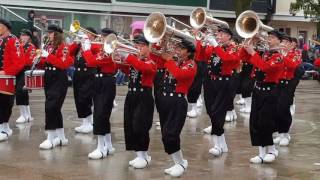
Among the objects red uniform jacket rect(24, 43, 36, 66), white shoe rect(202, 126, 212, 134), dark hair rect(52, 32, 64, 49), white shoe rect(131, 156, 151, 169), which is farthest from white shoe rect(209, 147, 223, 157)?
red uniform jacket rect(24, 43, 36, 66)

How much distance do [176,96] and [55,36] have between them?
2.68 metres

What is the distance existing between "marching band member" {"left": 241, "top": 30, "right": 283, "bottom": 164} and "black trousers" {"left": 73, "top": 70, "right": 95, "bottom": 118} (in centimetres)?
334

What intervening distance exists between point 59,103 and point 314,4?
23.4m

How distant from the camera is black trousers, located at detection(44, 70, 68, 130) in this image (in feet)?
32.7

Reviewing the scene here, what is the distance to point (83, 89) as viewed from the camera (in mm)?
11500

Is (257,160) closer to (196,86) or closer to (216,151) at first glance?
(216,151)

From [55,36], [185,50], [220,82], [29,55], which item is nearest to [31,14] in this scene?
[29,55]

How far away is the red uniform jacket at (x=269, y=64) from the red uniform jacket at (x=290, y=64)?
62 centimetres

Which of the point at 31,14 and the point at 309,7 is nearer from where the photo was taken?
the point at 31,14

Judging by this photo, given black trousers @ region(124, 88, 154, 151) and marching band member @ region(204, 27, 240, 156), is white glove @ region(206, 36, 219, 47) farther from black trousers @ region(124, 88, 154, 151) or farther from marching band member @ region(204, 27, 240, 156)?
black trousers @ region(124, 88, 154, 151)

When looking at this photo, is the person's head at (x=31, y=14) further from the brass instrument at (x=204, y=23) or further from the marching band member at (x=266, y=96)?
the marching band member at (x=266, y=96)

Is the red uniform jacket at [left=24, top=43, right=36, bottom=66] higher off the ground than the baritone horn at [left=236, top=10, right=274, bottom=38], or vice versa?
the baritone horn at [left=236, top=10, right=274, bottom=38]

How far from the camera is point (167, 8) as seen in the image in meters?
32.7

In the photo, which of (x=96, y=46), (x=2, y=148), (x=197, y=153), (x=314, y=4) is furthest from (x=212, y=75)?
(x=314, y=4)
